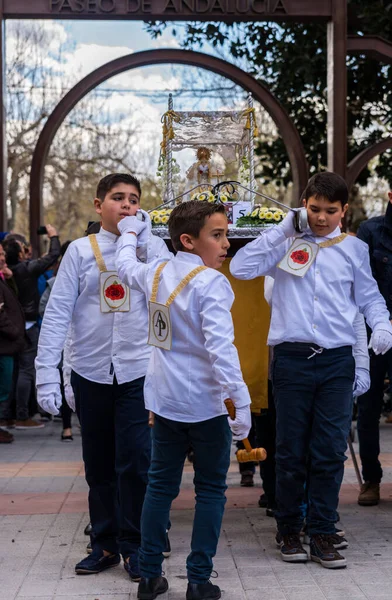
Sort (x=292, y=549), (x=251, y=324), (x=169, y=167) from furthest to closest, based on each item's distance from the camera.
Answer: (x=169, y=167)
(x=251, y=324)
(x=292, y=549)

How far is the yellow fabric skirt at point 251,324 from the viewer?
18.7 ft

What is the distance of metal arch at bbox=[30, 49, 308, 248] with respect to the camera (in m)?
10.7

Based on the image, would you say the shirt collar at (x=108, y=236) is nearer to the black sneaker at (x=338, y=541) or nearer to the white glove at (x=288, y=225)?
the white glove at (x=288, y=225)

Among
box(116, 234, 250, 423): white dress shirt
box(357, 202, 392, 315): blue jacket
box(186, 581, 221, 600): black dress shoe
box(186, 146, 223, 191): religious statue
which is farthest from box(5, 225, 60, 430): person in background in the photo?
box(186, 581, 221, 600): black dress shoe

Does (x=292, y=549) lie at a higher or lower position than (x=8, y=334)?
lower

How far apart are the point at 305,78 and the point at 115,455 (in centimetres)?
1092

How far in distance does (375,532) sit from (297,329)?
4.62 ft

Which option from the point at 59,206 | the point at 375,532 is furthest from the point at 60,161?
the point at 375,532

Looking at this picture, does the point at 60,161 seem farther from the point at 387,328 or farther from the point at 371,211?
the point at 387,328

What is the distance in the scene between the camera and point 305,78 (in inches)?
579

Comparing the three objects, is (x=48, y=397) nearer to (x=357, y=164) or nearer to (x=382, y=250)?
(x=382, y=250)

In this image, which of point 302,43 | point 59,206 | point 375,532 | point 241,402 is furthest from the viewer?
point 59,206

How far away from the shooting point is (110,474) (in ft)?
16.1

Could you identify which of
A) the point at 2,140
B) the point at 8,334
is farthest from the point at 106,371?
the point at 2,140
